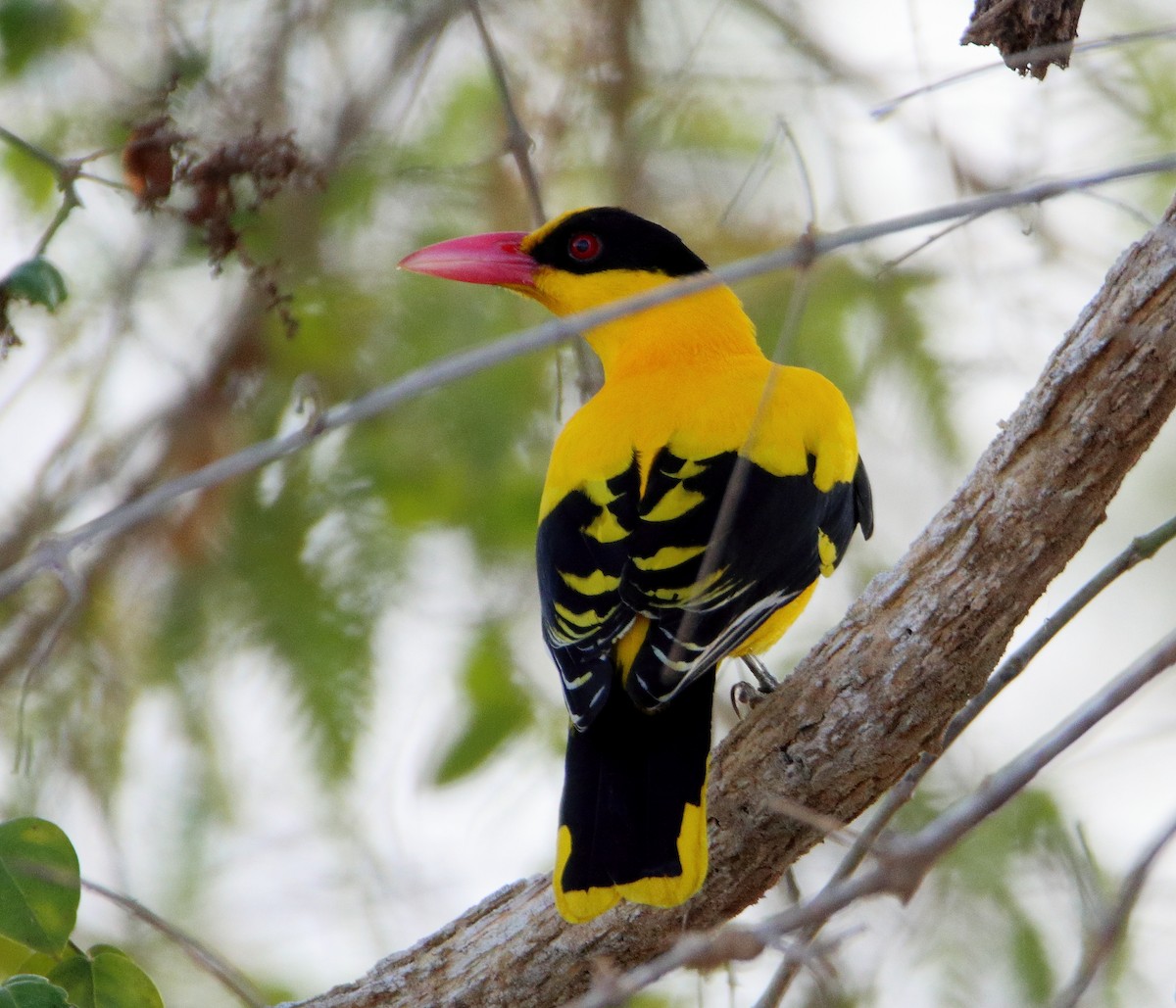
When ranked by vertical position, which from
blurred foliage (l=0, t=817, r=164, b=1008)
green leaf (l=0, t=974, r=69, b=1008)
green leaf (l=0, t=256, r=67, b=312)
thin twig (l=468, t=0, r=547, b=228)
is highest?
thin twig (l=468, t=0, r=547, b=228)

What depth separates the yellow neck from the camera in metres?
3.81

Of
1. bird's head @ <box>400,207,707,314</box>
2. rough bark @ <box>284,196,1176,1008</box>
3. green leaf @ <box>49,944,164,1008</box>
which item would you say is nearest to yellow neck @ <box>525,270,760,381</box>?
bird's head @ <box>400,207,707,314</box>

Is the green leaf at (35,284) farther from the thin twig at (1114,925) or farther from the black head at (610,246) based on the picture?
the thin twig at (1114,925)

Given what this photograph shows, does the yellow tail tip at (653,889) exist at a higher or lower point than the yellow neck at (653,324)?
lower

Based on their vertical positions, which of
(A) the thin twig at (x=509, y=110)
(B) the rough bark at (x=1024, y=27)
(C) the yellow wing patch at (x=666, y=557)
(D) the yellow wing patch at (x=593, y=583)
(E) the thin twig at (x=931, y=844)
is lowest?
(E) the thin twig at (x=931, y=844)

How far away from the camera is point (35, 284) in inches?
103

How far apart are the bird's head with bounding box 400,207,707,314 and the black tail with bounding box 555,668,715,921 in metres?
1.44

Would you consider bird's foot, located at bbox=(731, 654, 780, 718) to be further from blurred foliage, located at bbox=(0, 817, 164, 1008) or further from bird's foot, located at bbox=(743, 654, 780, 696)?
blurred foliage, located at bbox=(0, 817, 164, 1008)

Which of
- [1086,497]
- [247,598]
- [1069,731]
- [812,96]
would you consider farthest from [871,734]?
[812,96]

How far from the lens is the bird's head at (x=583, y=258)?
12.7 ft

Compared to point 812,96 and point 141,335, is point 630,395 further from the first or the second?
point 141,335

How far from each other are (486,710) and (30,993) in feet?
6.00

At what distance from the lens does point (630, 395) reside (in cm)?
349

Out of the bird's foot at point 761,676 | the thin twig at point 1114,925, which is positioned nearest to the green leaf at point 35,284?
the bird's foot at point 761,676
